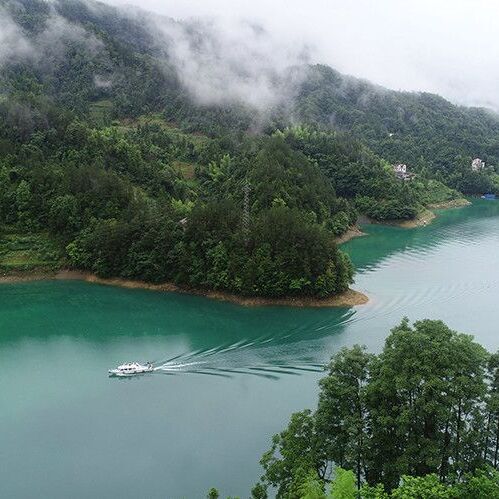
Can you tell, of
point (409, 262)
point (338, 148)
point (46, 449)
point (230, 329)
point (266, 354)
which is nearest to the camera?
point (46, 449)

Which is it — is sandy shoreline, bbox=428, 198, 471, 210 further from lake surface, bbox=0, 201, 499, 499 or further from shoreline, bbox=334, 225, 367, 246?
lake surface, bbox=0, 201, 499, 499

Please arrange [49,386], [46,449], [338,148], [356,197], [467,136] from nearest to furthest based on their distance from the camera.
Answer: [46,449], [49,386], [356,197], [338,148], [467,136]

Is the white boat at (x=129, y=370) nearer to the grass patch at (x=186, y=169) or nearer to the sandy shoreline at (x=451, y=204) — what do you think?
the grass patch at (x=186, y=169)

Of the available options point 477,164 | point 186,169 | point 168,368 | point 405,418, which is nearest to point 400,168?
point 477,164

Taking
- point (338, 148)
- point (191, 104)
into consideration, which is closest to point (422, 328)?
point (338, 148)

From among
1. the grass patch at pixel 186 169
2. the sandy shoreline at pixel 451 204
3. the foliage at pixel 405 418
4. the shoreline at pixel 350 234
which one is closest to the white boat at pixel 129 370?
the foliage at pixel 405 418

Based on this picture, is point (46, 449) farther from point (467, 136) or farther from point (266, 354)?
point (467, 136)
